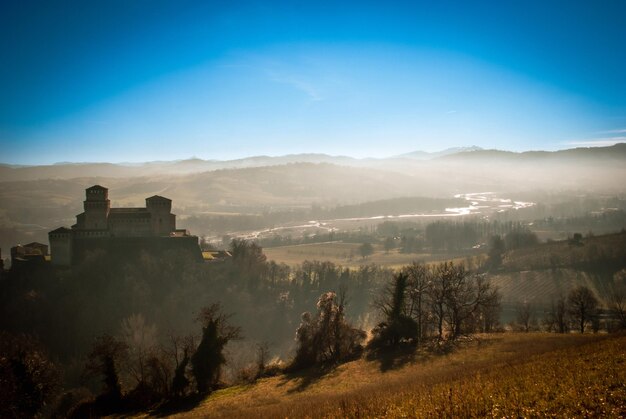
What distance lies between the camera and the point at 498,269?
4582 inches

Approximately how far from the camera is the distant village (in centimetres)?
7319

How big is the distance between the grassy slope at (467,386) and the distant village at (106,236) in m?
Result: 51.8

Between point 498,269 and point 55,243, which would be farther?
point 498,269

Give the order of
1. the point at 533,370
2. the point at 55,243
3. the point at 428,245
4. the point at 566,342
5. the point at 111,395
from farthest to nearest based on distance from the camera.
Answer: the point at 428,245 → the point at 55,243 → the point at 111,395 → the point at 566,342 → the point at 533,370

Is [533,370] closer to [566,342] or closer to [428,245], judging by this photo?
[566,342]

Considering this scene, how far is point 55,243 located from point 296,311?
5118 cm

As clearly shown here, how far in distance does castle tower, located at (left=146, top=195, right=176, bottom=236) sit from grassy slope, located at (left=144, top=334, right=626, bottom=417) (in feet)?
175

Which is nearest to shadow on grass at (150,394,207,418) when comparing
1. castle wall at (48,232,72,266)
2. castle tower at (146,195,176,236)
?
castle tower at (146,195,176,236)

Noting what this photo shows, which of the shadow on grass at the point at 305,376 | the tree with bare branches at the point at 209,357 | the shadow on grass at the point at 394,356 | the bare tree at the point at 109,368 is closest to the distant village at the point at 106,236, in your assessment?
the bare tree at the point at 109,368

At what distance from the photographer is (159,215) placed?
265 ft

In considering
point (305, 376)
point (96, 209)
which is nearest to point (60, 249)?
point (96, 209)

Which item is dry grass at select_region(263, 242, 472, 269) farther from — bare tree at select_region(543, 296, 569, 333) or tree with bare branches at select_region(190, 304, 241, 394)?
tree with bare branches at select_region(190, 304, 241, 394)

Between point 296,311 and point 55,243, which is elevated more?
point 55,243

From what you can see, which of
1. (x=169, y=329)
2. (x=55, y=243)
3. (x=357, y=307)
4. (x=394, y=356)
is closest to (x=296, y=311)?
(x=357, y=307)
